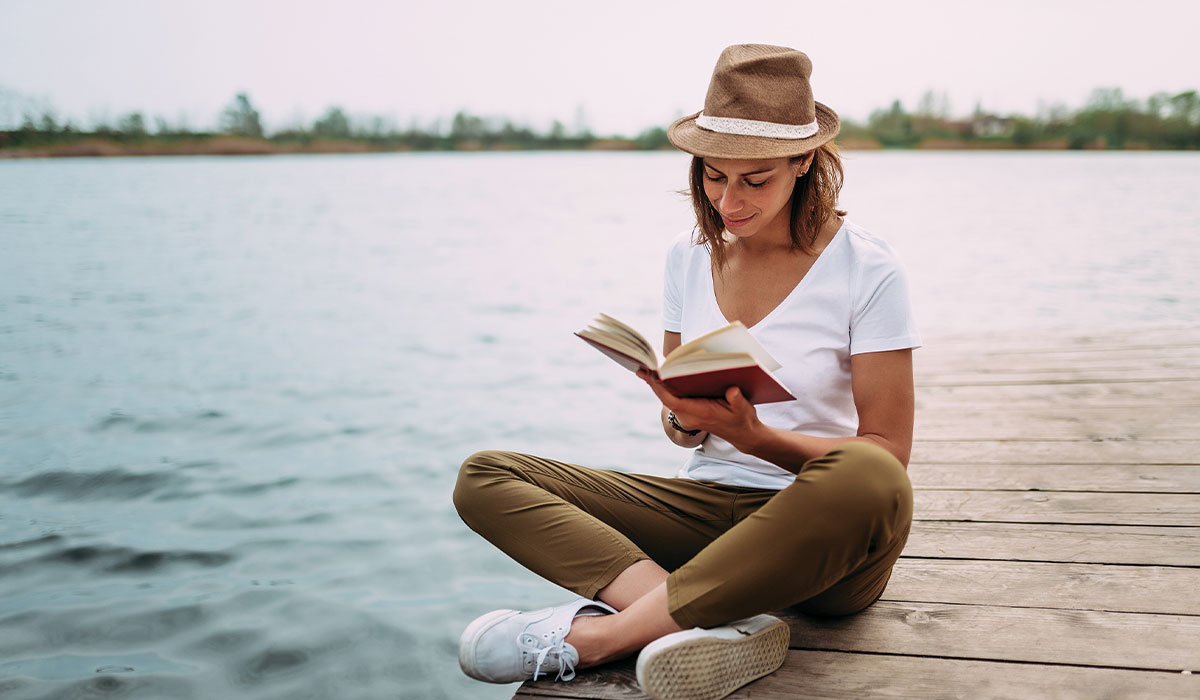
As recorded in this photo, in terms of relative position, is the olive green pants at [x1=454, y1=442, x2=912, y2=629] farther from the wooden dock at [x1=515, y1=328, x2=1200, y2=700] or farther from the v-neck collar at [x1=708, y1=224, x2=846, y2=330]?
the v-neck collar at [x1=708, y1=224, x2=846, y2=330]

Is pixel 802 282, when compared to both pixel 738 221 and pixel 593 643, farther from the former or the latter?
pixel 593 643

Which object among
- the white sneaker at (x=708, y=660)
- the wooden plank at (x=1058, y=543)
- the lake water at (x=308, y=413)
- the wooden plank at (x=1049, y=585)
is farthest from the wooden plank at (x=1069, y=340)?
the white sneaker at (x=708, y=660)

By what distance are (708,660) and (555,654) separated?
314 mm

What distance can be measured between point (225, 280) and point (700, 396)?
471 inches

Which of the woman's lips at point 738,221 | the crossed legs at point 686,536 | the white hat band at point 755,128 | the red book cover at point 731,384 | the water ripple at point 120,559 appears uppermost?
the white hat band at point 755,128

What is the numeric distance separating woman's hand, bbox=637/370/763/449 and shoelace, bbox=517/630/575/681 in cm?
49

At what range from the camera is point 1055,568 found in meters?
2.18

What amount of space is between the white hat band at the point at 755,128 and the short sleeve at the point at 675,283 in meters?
0.40

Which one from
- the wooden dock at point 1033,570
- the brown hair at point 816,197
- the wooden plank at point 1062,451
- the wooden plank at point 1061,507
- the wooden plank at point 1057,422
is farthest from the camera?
the wooden plank at point 1057,422

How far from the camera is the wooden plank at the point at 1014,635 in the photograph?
175cm

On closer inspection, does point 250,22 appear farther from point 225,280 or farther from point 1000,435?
point 1000,435

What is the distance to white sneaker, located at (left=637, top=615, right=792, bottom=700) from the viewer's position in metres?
1.55

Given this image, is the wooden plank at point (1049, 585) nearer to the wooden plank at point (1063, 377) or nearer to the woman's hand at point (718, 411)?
the woman's hand at point (718, 411)

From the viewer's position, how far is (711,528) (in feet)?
6.44
